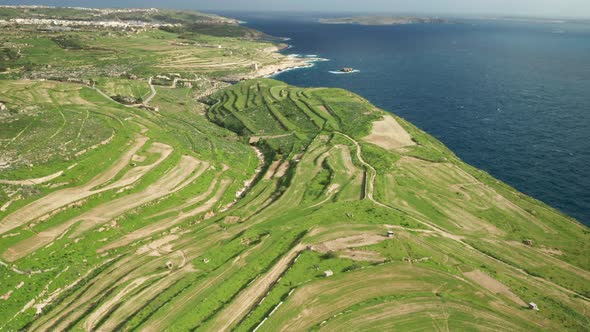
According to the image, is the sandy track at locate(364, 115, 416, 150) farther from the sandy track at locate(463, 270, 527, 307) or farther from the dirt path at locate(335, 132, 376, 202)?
the sandy track at locate(463, 270, 527, 307)

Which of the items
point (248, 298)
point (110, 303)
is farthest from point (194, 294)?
point (110, 303)

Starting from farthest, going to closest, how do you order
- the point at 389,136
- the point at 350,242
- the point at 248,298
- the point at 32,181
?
the point at 389,136 → the point at 32,181 → the point at 350,242 → the point at 248,298

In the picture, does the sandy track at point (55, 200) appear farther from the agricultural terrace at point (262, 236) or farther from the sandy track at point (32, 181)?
the sandy track at point (32, 181)

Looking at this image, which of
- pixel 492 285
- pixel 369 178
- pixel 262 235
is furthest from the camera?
pixel 369 178

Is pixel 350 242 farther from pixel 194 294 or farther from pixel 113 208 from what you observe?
pixel 113 208

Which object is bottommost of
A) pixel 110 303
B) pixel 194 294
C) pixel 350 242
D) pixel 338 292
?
pixel 110 303

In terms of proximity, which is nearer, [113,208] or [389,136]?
[113,208]

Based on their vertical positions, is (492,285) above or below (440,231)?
below
